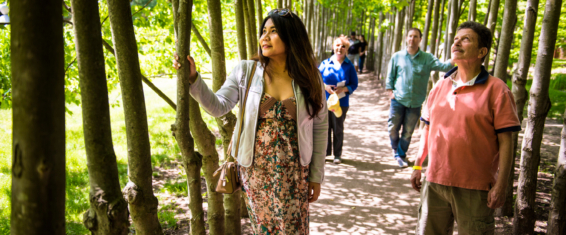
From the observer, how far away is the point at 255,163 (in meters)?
2.59

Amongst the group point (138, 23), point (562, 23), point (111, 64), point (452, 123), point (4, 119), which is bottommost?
point (4, 119)

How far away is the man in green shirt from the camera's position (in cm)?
637

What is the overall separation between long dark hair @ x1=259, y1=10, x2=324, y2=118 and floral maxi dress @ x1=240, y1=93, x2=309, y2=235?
0.44ft

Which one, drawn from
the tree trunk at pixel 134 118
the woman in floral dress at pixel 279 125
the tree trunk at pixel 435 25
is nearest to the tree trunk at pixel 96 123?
the tree trunk at pixel 134 118

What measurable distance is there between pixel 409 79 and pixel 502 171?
4017mm

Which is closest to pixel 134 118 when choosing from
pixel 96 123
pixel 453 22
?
pixel 96 123

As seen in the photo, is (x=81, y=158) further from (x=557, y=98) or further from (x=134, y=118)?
(x=557, y=98)

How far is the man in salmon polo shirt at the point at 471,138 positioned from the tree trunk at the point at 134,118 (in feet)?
6.37

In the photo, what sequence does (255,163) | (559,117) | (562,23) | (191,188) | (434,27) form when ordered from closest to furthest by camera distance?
(255,163) < (191,188) < (434,27) < (559,117) < (562,23)

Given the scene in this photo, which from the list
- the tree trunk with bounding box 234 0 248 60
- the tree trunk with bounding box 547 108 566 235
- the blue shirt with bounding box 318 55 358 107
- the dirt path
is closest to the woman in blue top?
the blue shirt with bounding box 318 55 358 107

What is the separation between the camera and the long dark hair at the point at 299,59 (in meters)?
2.63

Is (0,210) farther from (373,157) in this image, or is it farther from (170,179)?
(373,157)

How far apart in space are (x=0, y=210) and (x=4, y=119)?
263 inches

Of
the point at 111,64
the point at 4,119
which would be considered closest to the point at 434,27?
the point at 111,64
